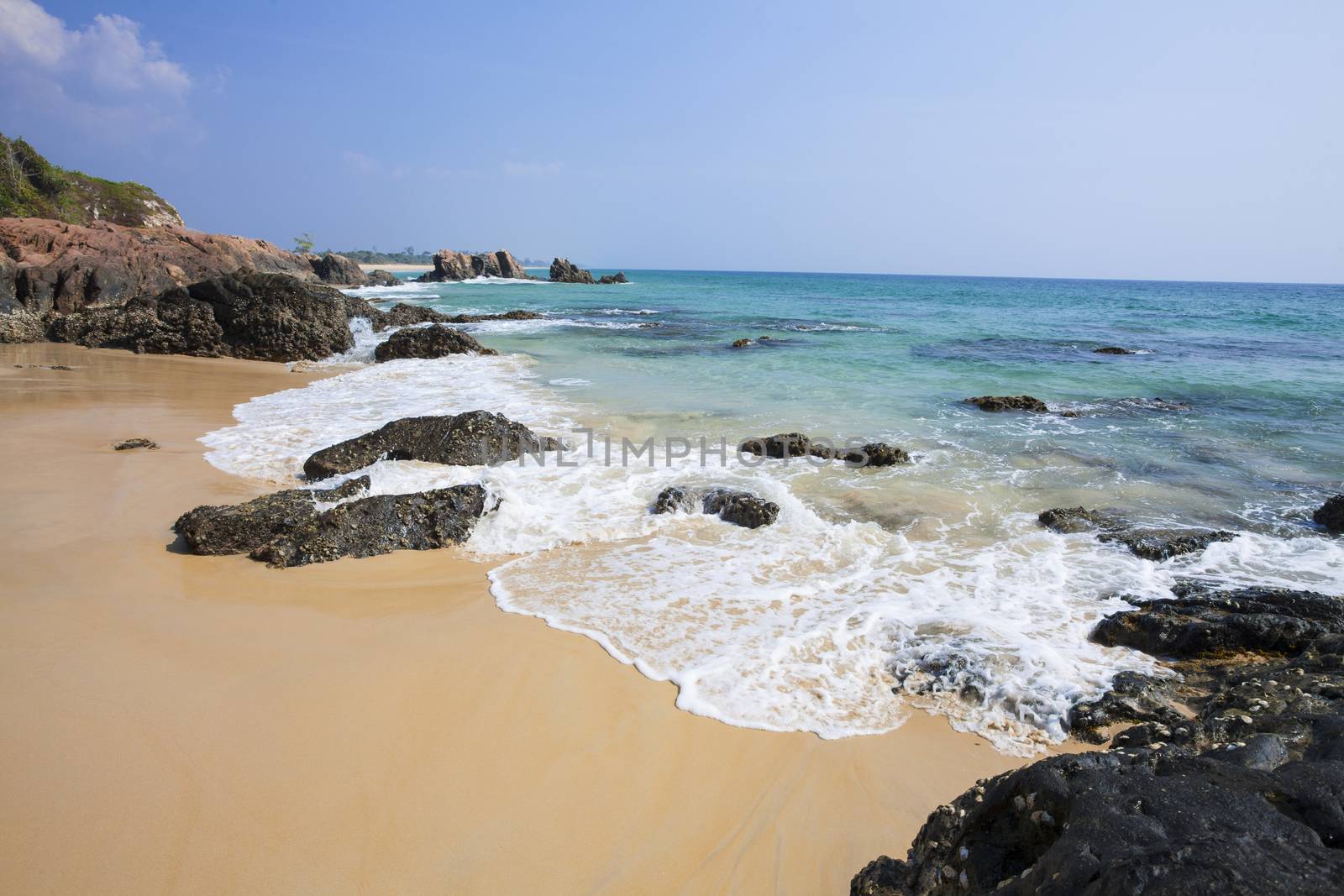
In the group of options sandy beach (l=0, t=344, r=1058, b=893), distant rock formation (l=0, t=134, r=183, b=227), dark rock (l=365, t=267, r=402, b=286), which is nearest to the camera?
sandy beach (l=0, t=344, r=1058, b=893)

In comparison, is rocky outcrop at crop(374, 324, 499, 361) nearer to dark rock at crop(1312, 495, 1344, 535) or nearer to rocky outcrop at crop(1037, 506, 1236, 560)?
rocky outcrop at crop(1037, 506, 1236, 560)

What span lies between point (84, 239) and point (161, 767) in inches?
891

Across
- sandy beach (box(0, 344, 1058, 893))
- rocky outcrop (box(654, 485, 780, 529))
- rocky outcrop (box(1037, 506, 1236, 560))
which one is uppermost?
rocky outcrop (box(654, 485, 780, 529))

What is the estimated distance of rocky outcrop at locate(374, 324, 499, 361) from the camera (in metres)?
15.9

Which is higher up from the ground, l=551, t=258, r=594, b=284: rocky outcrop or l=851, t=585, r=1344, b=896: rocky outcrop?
l=551, t=258, r=594, b=284: rocky outcrop

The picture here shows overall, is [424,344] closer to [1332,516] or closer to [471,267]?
[1332,516]

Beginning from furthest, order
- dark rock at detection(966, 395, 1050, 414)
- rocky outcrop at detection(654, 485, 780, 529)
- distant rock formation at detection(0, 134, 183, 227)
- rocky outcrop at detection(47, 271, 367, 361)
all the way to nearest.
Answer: distant rock formation at detection(0, 134, 183, 227) < rocky outcrop at detection(47, 271, 367, 361) < dark rock at detection(966, 395, 1050, 414) < rocky outcrop at detection(654, 485, 780, 529)

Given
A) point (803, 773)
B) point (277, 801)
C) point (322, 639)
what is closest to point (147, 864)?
point (277, 801)

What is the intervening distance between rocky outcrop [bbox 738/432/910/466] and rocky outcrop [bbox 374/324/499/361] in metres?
10.1

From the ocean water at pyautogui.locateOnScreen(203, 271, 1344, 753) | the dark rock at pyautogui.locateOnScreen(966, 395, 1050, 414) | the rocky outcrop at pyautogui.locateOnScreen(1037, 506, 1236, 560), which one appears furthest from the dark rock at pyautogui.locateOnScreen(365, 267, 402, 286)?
the rocky outcrop at pyautogui.locateOnScreen(1037, 506, 1236, 560)

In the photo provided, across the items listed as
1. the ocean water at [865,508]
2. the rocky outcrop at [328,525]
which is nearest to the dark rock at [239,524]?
the rocky outcrop at [328,525]

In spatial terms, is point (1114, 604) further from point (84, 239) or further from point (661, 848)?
point (84, 239)

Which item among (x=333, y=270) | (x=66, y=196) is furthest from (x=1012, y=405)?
(x=333, y=270)

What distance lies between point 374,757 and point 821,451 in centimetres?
657
